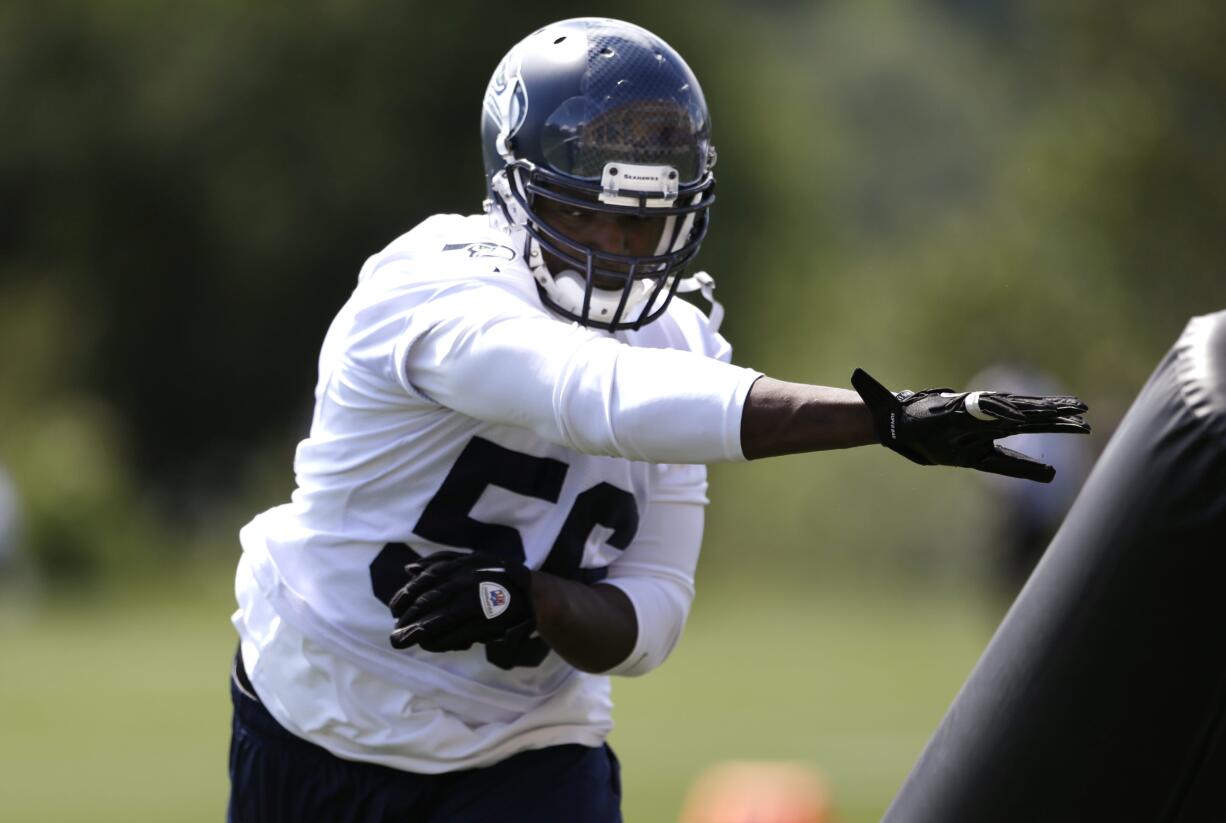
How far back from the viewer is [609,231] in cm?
281

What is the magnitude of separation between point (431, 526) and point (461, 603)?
0.78 feet

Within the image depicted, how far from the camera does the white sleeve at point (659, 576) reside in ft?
9.68

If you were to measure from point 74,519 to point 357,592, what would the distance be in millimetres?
15507

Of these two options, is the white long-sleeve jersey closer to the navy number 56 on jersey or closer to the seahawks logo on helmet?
the navy number 56 on jersey

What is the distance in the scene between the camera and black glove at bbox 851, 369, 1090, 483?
2115mm

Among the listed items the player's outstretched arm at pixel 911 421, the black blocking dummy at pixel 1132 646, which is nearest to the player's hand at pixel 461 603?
the player's outstretched arm at pixel 911 421

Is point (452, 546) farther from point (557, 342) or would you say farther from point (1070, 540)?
point (1070, 540)

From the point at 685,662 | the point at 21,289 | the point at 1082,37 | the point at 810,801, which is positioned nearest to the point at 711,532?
the point at 1082,37

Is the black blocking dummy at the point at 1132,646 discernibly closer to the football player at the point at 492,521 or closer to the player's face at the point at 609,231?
the football player at the point at 492,521

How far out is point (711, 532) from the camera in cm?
2033

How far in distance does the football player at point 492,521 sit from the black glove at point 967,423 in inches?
22.5

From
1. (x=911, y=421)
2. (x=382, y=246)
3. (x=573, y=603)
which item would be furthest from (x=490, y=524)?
(x=382, y=246)

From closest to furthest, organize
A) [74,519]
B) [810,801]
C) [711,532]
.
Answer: [810,801], [74,519], [711,532]

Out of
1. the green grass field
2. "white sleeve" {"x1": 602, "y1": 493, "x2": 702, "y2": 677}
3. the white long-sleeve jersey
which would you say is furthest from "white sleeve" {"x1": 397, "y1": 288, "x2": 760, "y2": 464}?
the green grass field
